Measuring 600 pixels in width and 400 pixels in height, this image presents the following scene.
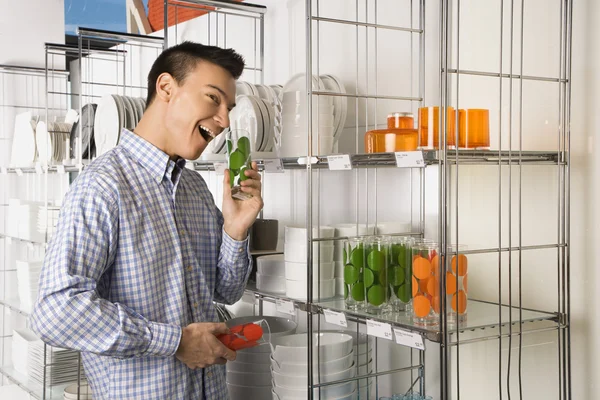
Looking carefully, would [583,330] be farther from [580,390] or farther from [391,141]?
[391,141]

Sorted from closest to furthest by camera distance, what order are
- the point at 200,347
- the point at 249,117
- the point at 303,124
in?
1. the point at 200,347
2. the point at 303,124
3. the point at 249,117

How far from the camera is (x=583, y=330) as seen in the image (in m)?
1.94

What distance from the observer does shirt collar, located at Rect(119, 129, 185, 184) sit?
1822mm

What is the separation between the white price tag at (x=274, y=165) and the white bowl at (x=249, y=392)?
0.73m

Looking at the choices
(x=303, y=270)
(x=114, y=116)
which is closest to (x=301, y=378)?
(x=303, y=270)

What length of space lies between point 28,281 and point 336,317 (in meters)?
2.83

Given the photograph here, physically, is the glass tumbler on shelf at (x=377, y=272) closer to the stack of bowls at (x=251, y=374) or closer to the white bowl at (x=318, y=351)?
the white bowl at (x=318, y=351)

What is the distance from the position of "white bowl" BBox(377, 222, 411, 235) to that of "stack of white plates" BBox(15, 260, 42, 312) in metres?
2.63

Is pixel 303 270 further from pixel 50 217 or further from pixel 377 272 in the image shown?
pixel 50 217

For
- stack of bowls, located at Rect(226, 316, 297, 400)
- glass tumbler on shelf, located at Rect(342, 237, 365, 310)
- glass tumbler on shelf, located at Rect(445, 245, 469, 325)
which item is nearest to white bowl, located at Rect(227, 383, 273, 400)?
stack of bowls, located at Rect(226, 316, 297, 400)

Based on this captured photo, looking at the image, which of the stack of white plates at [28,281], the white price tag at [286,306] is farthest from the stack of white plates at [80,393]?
the white price tag at [286,306]

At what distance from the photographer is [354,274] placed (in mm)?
2004

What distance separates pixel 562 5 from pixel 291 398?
54.2 inches

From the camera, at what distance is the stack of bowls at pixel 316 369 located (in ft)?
6.99
